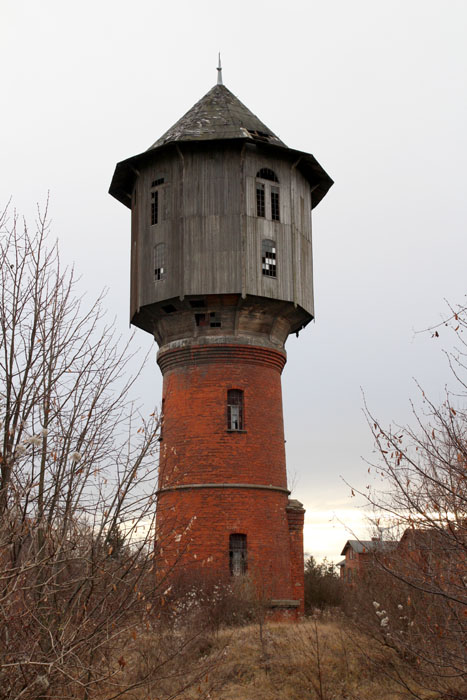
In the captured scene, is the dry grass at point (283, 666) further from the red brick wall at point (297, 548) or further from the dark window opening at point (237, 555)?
the red brick wall at point (297, 548)

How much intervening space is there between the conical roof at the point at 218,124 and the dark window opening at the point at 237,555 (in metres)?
8.94

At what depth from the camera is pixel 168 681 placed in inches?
484

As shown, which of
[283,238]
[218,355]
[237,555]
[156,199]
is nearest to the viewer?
[237,555]

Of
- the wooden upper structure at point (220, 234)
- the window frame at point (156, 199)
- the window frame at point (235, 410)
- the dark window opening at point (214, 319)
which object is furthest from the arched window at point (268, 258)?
the window frame at point (235, 410)

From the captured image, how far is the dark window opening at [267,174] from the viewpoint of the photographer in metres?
18.4

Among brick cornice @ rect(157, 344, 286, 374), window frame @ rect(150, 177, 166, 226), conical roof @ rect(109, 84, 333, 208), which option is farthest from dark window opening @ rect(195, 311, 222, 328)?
conical roof @ rect(109, 84, 333, 208)

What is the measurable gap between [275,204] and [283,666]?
1012 centimetres

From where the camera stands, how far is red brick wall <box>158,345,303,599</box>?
16.5 meters

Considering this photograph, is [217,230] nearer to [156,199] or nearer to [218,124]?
[156,199]

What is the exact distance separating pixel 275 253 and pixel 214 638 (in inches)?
332

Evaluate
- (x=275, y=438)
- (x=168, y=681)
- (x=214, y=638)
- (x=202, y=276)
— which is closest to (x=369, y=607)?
(x=214, y=638)

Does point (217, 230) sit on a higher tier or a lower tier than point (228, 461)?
higher

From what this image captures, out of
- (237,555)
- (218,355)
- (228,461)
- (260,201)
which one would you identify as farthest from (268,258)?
(237,555)

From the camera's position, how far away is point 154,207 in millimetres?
18672
